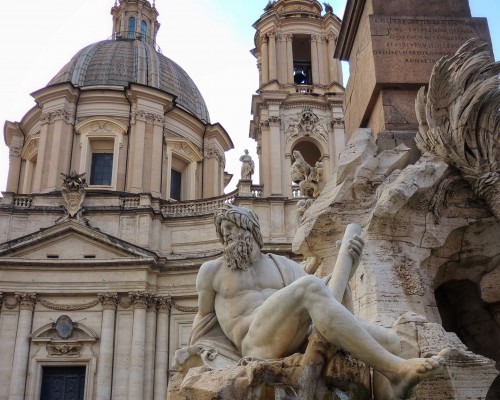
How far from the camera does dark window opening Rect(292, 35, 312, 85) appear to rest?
27.2 metres

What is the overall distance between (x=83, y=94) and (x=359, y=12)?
2495 centimetres

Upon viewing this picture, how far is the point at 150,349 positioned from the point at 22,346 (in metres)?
4.54

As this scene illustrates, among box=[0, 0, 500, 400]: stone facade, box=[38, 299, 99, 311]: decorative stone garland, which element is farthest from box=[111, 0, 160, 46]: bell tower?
box=[38, 299, 99, 311]: decorative stone garland

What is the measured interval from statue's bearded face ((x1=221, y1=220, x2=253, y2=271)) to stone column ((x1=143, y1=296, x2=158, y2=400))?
62.7ft

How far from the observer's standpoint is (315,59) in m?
26.3

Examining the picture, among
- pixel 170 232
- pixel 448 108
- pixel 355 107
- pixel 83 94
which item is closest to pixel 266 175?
pixel 170 232

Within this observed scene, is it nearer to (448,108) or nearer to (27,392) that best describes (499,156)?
(448,108)

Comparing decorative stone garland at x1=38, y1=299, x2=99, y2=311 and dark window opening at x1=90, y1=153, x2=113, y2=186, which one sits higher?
dark window opening at x1=90, y1=153, x2=113, y2=186

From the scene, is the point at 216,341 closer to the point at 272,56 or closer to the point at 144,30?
the point at 272,56

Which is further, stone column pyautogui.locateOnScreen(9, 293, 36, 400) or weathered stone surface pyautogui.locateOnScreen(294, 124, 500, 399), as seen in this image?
stone column pyautogui.locateOnScreen(9, 293, 36, 400)

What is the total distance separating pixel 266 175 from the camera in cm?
2473

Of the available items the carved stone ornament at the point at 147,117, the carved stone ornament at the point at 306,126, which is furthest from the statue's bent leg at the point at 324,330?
the carved stone ornament at the point at 147,117

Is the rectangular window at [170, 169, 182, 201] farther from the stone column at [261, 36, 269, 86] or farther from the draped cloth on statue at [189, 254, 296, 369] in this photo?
the draped cloth on statue at [189, 254, 296, 369]

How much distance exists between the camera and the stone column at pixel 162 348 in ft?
72.7
